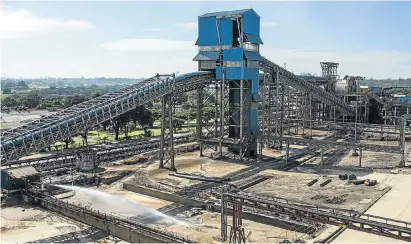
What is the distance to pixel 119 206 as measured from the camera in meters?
38.4

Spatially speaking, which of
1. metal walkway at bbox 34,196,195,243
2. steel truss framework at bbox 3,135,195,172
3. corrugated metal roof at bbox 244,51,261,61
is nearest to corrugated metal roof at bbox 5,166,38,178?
metal walkway at bbox 34,196,195,243

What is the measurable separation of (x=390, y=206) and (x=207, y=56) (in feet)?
100

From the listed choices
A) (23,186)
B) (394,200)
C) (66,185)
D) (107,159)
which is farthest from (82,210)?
(394,200)

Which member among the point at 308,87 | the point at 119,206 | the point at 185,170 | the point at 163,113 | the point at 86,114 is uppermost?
the point at 308,87

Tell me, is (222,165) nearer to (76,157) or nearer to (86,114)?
(76,157)

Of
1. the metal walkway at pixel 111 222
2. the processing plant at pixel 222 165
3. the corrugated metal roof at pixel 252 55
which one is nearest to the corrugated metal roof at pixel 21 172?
the processing plant at pixel 222 165

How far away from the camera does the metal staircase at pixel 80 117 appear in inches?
1396

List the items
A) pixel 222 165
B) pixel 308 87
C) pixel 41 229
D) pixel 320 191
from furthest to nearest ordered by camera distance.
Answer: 1. pixel 308 87
2. pixel 222 165
3. pixel 320 191
4. pixel 41 229

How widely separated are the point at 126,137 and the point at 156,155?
78.2ft

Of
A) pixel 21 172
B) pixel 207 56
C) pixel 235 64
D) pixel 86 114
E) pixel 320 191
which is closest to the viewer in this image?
pixel 21 172

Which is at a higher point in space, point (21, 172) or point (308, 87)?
point (308, 87)

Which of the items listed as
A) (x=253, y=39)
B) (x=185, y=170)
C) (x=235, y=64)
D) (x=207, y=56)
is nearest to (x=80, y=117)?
(x=185, y=170)

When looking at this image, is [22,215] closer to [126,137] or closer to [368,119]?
[126,137]

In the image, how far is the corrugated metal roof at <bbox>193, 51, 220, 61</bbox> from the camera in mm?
56594
